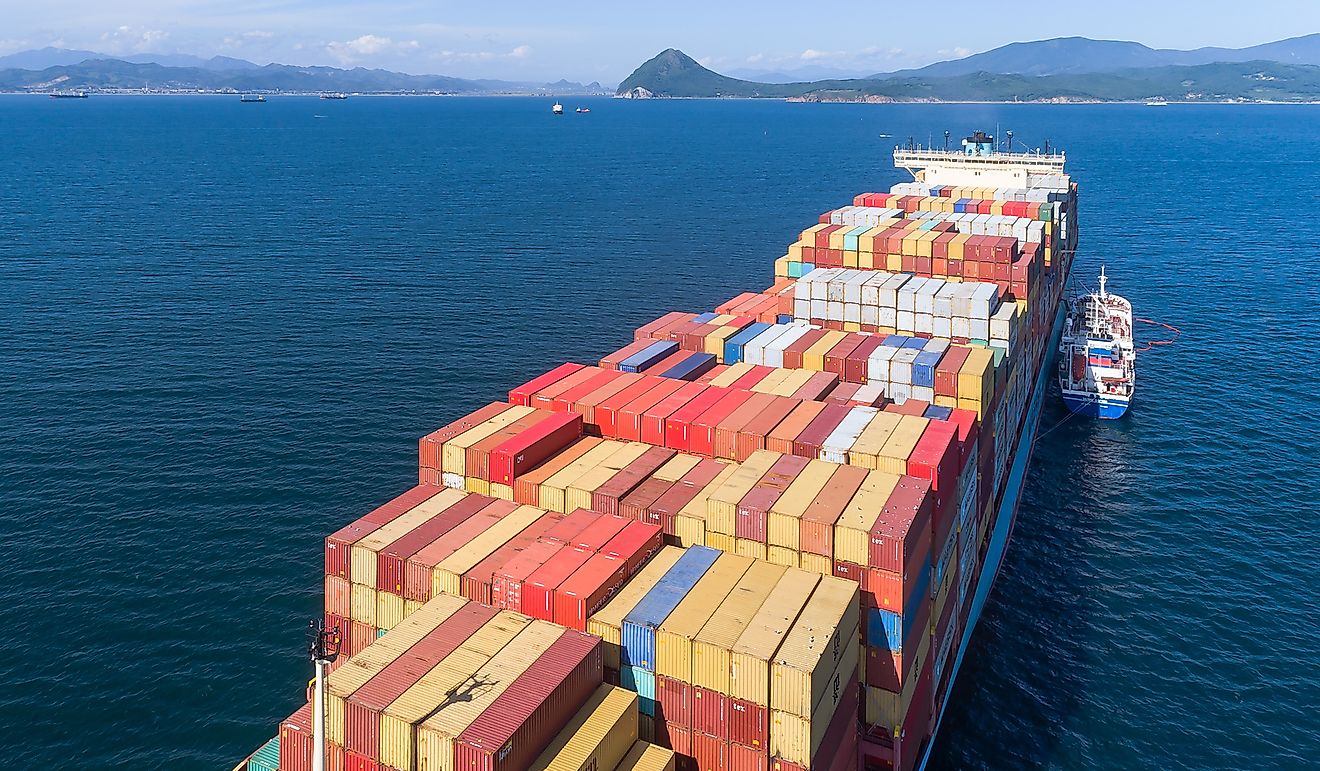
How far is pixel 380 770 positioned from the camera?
22.5 metres

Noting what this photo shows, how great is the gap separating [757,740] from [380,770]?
9.53 meters

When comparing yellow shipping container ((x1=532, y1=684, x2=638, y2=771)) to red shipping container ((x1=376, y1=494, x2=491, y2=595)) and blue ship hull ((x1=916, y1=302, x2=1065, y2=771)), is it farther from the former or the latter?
blue ship hull ((x1=916, y1=302, x2=1065, y2=771))

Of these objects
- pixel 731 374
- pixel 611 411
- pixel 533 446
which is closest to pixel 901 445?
pixel 611 411

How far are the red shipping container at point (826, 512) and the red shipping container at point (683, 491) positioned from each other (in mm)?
4551

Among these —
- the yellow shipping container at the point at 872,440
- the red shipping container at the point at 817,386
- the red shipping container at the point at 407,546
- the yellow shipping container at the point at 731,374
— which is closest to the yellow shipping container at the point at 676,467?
the yellow shipping container at the point at 872,440

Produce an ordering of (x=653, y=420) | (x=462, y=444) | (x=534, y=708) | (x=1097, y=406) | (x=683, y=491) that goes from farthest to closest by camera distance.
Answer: (x=1097, y=406) < (x=653, y=420) < (x=462, y=444) < (x=683, y=491) < (x=534, y=708)

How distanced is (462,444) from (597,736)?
48.3 feet

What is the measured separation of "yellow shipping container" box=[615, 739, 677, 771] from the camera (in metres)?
24.4

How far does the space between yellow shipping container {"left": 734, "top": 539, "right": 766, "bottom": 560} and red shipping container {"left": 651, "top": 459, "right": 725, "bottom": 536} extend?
2541mm

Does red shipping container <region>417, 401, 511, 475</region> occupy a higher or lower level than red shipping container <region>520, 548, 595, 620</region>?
higher

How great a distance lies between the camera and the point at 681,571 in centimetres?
2875

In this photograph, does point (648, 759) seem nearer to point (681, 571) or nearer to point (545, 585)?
point (545, 585)

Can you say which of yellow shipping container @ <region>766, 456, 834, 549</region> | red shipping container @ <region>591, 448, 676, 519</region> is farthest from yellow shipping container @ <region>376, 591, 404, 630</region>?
yellow shipping container @ <region>766, 456, 834, 549</region>

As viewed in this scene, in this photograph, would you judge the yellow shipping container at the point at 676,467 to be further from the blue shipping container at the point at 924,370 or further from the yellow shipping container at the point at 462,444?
the blue shipping container at the point at 924,370
